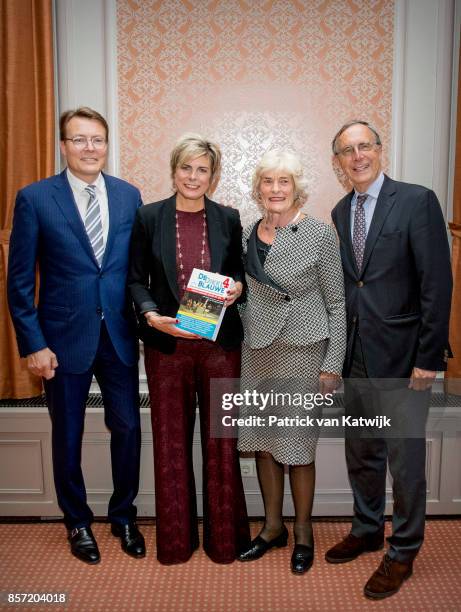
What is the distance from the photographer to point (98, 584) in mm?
2227

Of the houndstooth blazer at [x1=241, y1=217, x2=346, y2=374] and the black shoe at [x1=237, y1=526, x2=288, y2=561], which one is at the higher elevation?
the houndstooth blazer at [x1=241, y1=217, x2=346, y2=374]

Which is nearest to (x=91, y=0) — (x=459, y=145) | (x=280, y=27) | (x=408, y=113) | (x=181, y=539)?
A: (x=280, y=27)

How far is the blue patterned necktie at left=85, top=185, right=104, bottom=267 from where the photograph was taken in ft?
7.23

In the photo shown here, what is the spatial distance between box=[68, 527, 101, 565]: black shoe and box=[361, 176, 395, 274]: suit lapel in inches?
66.5

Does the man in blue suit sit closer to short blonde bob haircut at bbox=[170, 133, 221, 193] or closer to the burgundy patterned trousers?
the burgundy patterned trousers

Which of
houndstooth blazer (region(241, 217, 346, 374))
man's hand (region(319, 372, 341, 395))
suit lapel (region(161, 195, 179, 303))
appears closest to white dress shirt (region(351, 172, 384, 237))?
houndstooth blazer (region(241, 217, 346, 374))

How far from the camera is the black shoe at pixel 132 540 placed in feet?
7.90

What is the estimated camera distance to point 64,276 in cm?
218

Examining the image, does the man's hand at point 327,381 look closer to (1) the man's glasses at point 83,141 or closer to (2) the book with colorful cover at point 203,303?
(2) the book with colorful cover at point 203,303

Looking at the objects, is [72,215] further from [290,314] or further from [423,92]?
[423,92]

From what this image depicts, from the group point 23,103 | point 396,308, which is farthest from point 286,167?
point 23,103

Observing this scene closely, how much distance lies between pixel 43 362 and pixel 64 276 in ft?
1.20

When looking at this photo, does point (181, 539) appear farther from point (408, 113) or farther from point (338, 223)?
point (408, 113)

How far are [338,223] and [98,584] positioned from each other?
182 cm
